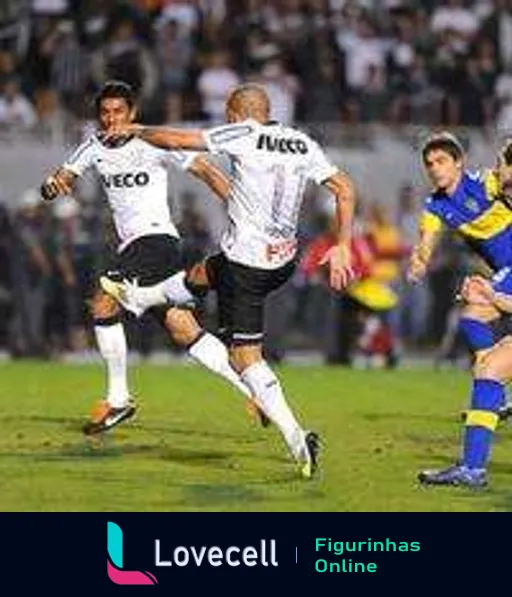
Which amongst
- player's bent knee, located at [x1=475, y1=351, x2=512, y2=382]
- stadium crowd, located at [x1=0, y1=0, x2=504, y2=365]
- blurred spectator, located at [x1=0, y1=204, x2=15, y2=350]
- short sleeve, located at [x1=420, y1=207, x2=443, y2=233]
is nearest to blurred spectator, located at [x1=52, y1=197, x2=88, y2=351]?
stadium crowd, located at [x1=0, y1=0, x2=504, y2=365]

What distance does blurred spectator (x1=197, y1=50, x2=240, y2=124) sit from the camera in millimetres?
28250

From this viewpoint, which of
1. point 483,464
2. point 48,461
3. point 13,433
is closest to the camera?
point 483,464

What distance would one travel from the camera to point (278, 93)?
2830 cm

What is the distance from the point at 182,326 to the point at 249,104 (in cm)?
281

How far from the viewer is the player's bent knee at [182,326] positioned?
16469mm

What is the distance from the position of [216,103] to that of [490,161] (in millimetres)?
3436

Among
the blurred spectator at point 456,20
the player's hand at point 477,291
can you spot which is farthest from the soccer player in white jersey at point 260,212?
the blurred spectator at point 456,20

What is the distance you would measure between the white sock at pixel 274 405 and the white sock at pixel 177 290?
232 cm

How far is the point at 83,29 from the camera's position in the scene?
29.1m

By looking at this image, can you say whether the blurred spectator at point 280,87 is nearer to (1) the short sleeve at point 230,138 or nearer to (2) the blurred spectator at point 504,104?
(2) the blurred spectator at point 504,104
